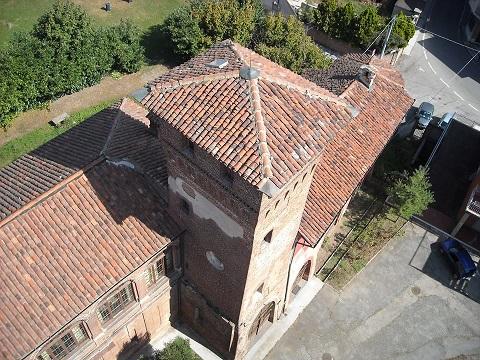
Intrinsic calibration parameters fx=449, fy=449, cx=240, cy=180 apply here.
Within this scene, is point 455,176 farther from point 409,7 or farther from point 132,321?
point 132,321

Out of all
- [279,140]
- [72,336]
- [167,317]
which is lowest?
[167,317]

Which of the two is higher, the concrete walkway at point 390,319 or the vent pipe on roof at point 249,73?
the vent pipe on roof at point 249,73

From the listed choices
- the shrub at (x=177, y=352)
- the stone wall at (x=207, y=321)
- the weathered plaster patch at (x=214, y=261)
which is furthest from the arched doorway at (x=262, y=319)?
the weathered plaster patch at (x=214, y=261)

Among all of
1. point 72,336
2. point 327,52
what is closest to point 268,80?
point 72,336

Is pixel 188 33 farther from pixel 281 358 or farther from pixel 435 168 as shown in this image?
pixel 281 358

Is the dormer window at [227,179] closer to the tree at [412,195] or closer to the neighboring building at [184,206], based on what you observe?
the neighboring building at [184,206]

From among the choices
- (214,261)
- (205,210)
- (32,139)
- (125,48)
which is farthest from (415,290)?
(125,48)

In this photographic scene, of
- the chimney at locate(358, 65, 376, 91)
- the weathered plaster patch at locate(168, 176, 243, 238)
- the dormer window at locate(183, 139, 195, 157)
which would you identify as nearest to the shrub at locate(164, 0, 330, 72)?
the chimney at locate(358, 65, 376, 91)

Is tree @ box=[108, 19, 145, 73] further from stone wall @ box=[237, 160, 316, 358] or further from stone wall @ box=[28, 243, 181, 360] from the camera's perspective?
stone wall @ box=[237, 160, 316, 358]
